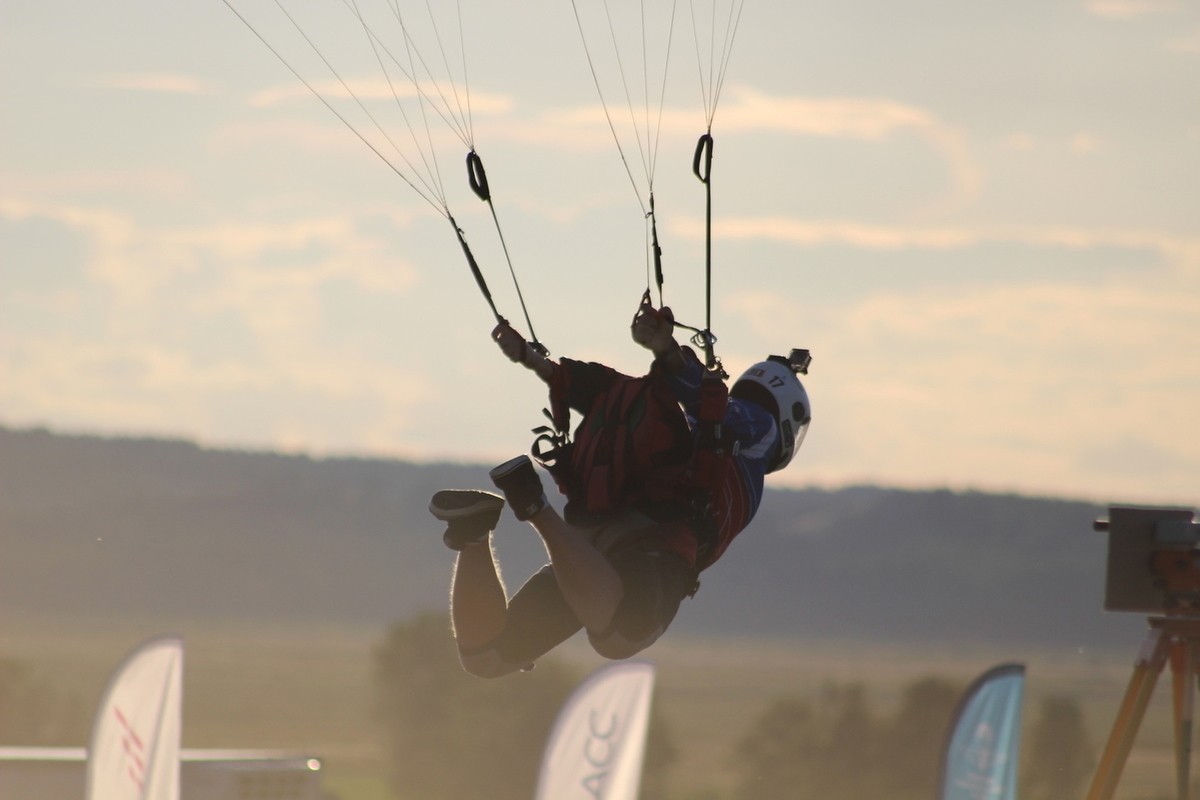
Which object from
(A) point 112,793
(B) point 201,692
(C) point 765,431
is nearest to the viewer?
(C) point 765,431

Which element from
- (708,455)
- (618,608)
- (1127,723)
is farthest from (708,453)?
(1127,723)

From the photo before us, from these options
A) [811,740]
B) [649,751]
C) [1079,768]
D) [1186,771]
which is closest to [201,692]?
[649,751]

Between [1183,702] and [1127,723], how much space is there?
482 millimetres

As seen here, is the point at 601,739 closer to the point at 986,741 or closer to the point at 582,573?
the point at 986,741

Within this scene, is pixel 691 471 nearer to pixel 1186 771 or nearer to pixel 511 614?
pixel 511 614

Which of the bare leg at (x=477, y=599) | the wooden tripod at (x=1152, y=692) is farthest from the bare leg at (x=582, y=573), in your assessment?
the wooden tripod at (x=1152, y=692)

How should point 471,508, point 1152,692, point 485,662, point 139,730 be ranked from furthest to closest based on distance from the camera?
point 139,730
point 1152,692
point 485,662
point 471,508

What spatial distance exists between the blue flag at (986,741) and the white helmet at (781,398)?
23.5 feet

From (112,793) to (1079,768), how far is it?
4922cm

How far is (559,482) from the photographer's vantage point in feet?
20.3

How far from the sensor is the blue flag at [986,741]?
13.2 metres

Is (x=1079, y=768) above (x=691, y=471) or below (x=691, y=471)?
below

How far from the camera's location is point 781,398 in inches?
271

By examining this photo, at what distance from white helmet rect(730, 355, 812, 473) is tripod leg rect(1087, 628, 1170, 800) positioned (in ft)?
12.7
